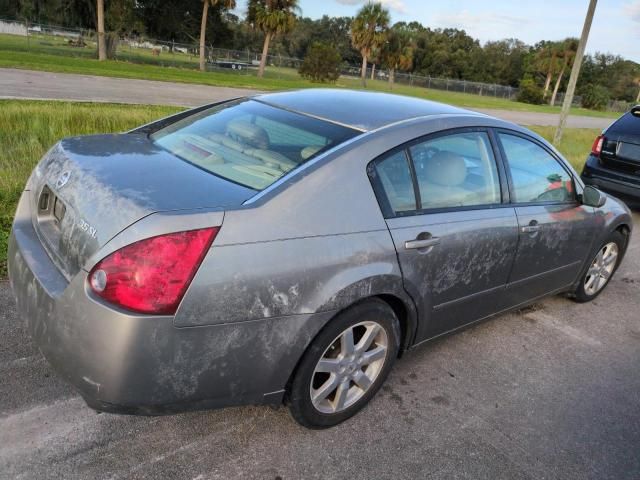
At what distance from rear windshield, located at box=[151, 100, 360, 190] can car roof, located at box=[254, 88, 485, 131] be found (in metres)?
0.09

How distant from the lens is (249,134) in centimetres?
305

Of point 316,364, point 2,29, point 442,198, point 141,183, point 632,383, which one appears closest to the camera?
point 141,183

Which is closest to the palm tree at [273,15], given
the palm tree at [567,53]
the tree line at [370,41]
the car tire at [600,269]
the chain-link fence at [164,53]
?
the tree line at [370,41]

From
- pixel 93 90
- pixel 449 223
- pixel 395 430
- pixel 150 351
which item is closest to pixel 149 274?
pixel 150 351

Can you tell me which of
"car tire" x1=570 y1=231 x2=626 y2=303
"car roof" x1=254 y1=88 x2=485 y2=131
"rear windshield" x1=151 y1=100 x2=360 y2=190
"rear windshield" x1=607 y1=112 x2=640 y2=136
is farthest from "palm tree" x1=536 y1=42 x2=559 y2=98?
"rear windshield" x1=151 y1=100 x2=360 y2=190

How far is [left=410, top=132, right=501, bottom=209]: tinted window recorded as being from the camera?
2961 mm

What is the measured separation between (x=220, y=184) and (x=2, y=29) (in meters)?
40.4

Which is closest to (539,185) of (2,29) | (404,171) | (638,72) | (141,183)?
(404,171)

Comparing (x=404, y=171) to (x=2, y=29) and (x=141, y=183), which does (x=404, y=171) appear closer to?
(x=141, y=183)

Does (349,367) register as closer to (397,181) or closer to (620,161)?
(397,181)

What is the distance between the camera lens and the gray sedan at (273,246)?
2.09 meters

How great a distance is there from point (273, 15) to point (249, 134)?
38080mm

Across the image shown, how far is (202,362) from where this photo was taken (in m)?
2.17

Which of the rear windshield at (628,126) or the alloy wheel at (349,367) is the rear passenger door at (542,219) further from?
the rear windshield at (628,126)
